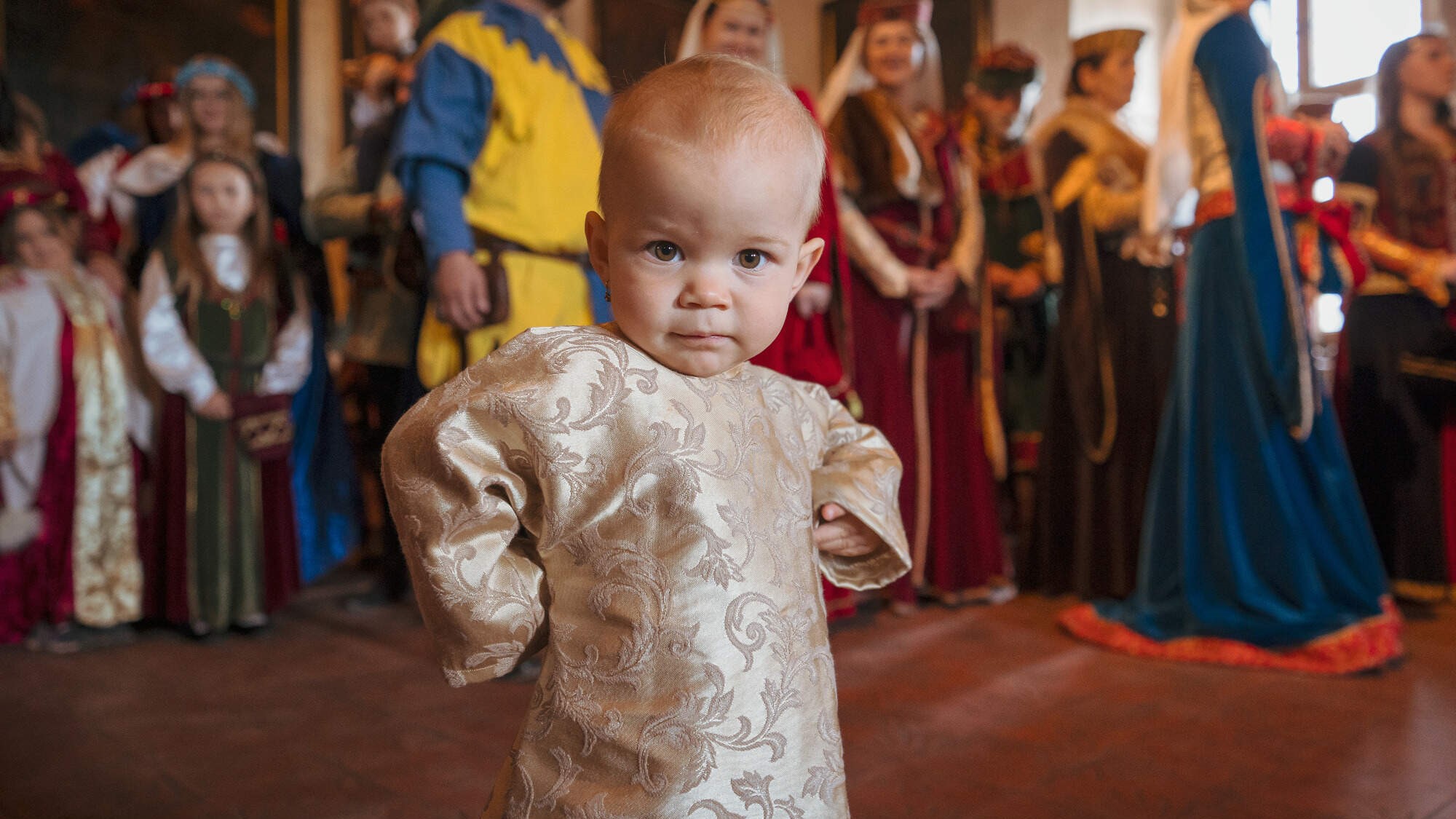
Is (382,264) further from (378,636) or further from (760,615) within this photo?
(760,615)

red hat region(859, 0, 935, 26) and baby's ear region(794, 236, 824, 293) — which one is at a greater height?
red hat region(859, 0, 935, 26)

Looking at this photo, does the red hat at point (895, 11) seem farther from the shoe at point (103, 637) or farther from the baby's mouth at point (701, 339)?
the shoe at point (103, 637)

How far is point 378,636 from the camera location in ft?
9.52

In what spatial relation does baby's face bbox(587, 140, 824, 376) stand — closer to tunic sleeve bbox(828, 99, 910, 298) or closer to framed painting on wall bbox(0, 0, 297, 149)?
tunic sleeve bbox(828, 99, 910, 298)

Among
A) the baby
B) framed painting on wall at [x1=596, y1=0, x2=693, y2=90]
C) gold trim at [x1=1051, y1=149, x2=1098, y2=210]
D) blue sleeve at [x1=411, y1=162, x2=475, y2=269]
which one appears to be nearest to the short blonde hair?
the baby

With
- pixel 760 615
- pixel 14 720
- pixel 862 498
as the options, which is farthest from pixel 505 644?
pixel 14 720

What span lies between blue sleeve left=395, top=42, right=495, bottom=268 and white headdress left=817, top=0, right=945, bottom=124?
1344 mm

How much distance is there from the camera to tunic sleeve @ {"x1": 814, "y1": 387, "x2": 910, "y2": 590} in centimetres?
99

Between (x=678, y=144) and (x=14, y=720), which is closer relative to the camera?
(x=678, y=144)

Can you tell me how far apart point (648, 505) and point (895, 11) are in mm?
2808

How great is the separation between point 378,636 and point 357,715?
827 mm

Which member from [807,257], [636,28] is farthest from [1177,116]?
[636,28]

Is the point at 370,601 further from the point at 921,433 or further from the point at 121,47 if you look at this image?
the point at 121,47

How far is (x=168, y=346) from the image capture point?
2807 mm
